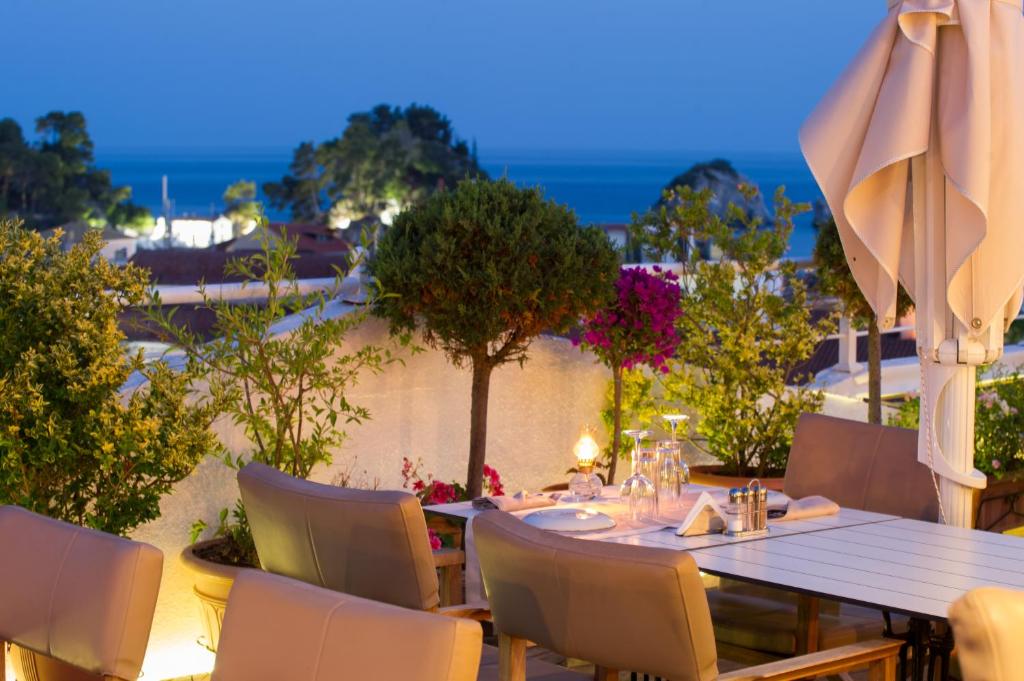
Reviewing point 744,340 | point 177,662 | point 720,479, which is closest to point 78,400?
point 177,662

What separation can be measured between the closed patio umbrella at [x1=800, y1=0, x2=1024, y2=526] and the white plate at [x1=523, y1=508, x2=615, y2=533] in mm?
1054

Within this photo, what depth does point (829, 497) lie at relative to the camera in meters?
4.64

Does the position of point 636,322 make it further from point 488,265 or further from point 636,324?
point 488,265

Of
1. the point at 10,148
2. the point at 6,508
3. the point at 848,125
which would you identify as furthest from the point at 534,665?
the point at 10,148

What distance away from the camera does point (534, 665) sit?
3.70 m

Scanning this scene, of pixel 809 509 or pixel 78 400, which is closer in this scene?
pixel 809 509

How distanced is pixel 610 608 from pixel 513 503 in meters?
1.23

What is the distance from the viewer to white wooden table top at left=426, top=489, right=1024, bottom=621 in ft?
10.3

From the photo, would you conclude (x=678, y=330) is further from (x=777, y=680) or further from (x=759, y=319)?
(x=777, y=680)

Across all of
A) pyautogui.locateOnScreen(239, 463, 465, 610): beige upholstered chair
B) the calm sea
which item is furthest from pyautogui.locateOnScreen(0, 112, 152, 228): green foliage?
pyautogui.locateOnScreen(239, 463, 465, 610): beige upholstered chair

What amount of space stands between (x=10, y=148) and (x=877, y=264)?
46304mm

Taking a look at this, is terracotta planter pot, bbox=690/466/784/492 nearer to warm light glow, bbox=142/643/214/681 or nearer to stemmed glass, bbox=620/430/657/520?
stemmed glass, bbox=620/430/657/520

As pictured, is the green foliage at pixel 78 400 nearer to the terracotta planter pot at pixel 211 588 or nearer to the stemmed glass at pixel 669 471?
the terracotta planter pot at pixel 211 588

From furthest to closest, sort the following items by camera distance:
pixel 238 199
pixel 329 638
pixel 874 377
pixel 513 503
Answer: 1. pixel 238 199
2. pixel 874 377
3. pixel 513 503
4. pixel 329 638
